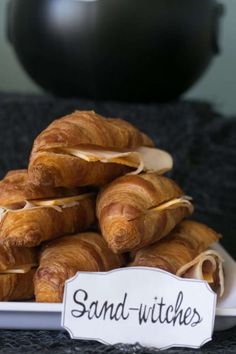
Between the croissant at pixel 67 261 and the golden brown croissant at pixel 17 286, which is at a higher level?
the croissant at pixel 67 261

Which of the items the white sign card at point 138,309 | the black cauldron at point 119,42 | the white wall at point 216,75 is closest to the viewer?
the white sign card at point 138,309

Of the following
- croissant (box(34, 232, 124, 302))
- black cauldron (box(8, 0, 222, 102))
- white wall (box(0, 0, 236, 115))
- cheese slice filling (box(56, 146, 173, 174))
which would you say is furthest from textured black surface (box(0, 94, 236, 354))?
croissant (box(34, 232, 124, 302))

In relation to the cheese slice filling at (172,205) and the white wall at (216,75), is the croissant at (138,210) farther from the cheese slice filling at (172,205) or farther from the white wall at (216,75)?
the white wall at (216,75)

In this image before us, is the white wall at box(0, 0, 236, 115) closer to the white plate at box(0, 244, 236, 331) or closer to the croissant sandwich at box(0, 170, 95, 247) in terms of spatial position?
the croissant sandwich at box(0, 170, 95, 247)

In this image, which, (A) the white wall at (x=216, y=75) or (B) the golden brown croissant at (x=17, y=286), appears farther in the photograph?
(A) the white wall at (x=216, y=75)

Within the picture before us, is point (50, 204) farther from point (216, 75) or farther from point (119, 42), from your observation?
point (216, 75)

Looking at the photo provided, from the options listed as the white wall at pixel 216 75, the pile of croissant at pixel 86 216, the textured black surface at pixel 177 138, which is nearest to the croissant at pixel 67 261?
the pile of croissant at pixel 86 216

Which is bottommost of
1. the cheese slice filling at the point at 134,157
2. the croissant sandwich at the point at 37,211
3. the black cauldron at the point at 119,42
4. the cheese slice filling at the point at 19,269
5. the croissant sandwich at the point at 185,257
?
the cheese slice filling at the point at 19,269

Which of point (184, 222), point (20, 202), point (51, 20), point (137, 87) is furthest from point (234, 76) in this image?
point (20, 202)
